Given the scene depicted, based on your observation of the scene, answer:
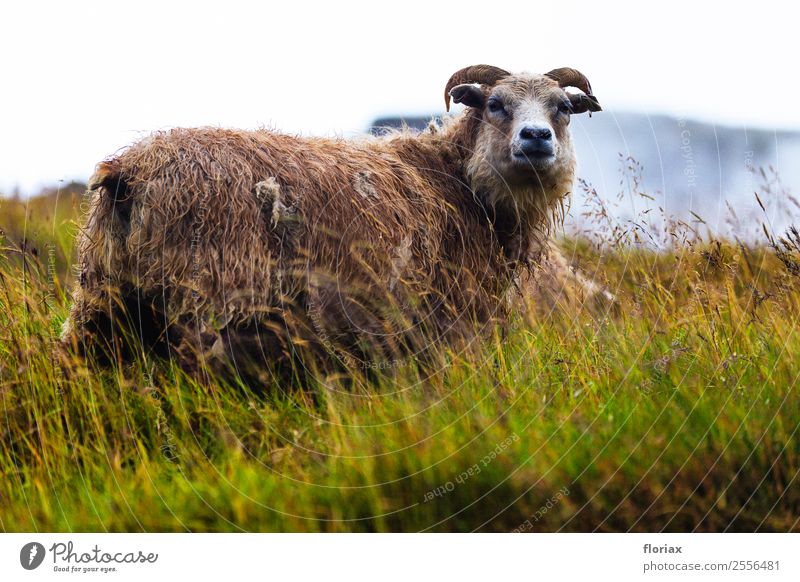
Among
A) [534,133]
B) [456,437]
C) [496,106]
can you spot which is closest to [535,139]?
[534,133]

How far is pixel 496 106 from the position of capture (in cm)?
654

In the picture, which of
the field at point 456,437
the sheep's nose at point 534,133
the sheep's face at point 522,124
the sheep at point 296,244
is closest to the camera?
the field at point 456,437

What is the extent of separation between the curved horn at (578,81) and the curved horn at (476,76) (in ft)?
1.29

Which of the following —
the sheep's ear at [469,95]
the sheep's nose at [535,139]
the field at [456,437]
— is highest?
the sheep's ear at [469,95]

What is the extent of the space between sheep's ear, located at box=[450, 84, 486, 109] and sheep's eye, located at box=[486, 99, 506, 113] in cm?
13

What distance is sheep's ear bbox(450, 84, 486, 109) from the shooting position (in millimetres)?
6539

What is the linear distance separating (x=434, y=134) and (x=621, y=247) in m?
1.90

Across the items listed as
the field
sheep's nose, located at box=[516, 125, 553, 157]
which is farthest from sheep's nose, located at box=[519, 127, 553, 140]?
the field

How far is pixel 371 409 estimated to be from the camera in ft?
14.5

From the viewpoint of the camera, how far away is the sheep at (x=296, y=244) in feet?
16.1

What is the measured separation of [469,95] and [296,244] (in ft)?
7.49

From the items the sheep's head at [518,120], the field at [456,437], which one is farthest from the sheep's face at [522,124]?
the field at [456,437]

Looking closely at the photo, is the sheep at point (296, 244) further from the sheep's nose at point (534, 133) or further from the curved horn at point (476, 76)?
the curved horn at point (476, 76)

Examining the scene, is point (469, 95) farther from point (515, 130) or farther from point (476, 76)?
point (515, 130)
